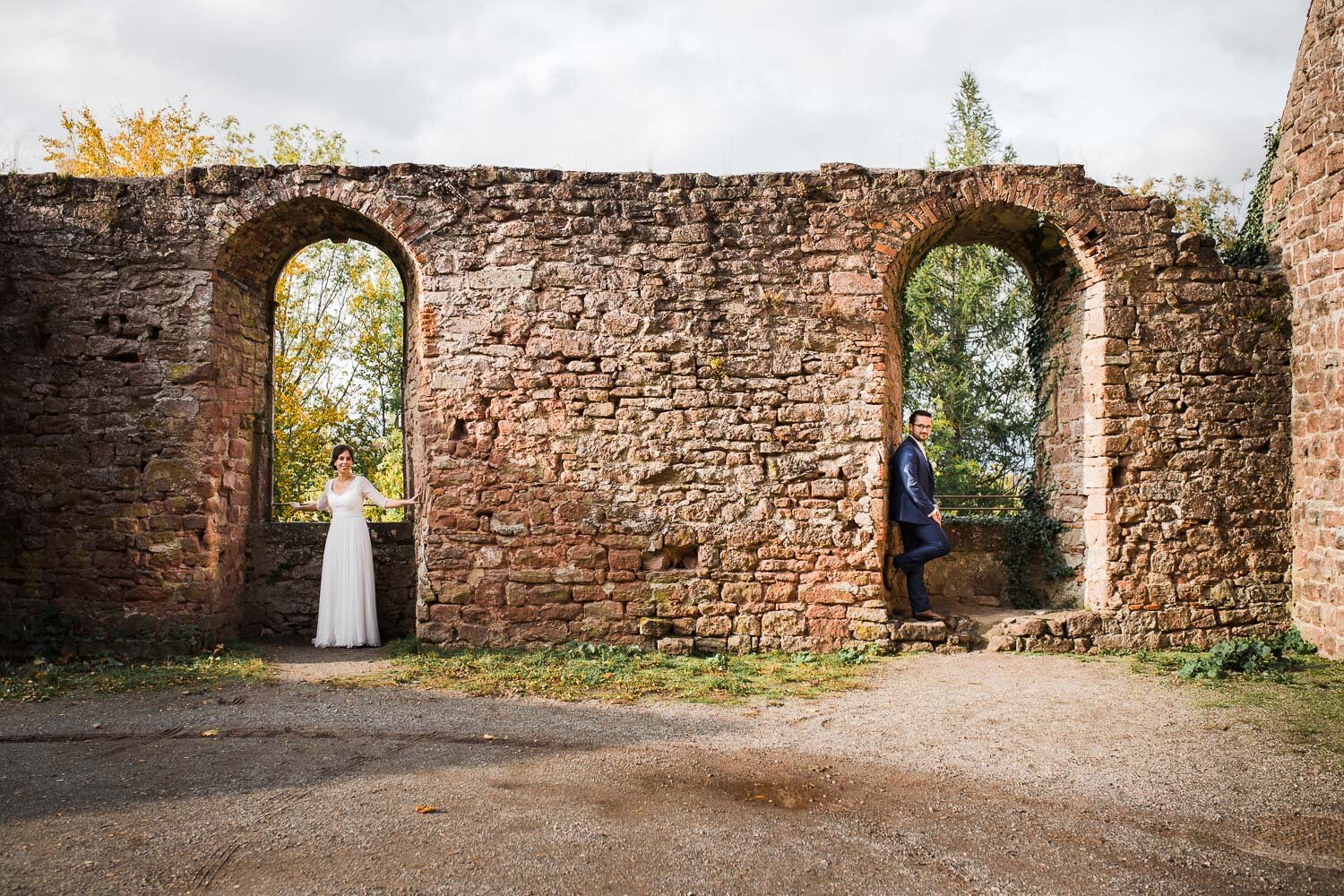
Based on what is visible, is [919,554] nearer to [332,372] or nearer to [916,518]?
[916,518]

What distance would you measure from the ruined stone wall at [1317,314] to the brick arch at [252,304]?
7505 millimetres

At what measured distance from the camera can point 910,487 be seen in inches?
279

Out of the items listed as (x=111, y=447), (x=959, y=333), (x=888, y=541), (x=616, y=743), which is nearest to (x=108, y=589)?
(x=111, y=447)

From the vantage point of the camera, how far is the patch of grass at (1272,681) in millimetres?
4906

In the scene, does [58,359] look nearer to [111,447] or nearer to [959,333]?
[111,447]

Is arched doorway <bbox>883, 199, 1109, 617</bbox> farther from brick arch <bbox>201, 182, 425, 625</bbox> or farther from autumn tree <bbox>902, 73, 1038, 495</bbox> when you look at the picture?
autumn tree <bbox>902, 73, 1038, 495</bbox>

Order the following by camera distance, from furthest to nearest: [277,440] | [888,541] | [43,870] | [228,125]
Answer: [228,125] < [277,440] < [888,541] < [43,870]

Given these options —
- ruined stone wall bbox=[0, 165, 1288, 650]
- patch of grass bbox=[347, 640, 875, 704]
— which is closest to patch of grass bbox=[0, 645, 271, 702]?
ruined stone wall bbox=[0, 165, 1288, 650]

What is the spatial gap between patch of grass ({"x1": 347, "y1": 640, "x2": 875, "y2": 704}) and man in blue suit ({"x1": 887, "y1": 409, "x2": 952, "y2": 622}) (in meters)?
0.86

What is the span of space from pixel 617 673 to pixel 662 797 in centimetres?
244

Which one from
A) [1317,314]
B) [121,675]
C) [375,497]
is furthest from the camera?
[375,497]

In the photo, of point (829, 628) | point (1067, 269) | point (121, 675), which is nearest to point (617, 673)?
point (829, 628)

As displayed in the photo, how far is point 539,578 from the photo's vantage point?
6988 millimetres

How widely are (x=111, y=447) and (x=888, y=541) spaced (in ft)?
22.2
